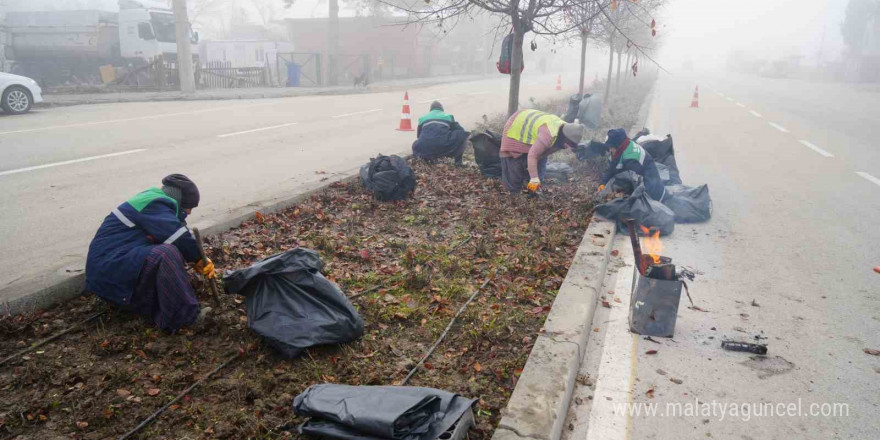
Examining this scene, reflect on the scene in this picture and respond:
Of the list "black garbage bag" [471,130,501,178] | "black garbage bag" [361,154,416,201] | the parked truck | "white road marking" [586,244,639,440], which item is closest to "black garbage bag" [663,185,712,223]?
"black garbage bag" [471,130,501,178]

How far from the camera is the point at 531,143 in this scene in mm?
6789

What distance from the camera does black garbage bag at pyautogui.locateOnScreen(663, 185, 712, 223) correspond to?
6.84 meters

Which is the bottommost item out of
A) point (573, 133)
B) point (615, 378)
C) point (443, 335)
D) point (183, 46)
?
point (615, 378)

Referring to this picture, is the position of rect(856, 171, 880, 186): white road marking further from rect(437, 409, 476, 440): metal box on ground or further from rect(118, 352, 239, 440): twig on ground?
rect(118, 352, 239, 440): twig on ground

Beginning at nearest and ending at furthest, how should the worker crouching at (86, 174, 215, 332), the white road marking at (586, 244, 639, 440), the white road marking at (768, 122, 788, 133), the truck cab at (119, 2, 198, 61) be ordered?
the white road marking at (586, 244, 639, 440), the worker crouching at (86, 174, 215, 332), the white road marking at (768, 122, 788, 133), the truck cab at (119, 2, 198, 61)

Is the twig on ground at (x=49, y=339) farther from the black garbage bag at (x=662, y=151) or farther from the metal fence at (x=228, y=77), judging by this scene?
the metal fence at (x=228, y=77)

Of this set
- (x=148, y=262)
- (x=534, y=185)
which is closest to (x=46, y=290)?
(x=148, y=262)

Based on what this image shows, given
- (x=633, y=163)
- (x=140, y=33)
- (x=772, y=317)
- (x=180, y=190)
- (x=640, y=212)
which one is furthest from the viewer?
(x=140, y=33)

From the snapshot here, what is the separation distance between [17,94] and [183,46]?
22.9 feet

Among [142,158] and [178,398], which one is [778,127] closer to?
[142,158]

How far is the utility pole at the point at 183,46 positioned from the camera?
62.4 feet

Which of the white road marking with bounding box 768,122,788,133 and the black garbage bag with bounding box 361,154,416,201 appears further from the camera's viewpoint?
the white road marking with bounding box 768,122,788,133

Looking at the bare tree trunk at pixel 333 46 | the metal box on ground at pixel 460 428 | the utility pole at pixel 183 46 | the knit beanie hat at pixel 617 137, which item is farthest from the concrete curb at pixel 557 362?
the bare tree trunk at pixel 333 46

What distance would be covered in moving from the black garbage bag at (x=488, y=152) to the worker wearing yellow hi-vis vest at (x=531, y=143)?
2.52 ft
